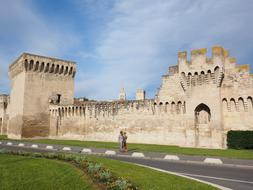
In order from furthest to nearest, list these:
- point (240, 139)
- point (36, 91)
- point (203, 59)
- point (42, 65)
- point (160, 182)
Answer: point (42, 65) → point (36, 91) → point (203, 59) → point (240, 139) → point (160, 182)

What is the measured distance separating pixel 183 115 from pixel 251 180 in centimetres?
1655

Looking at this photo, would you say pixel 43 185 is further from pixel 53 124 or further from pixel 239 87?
pixel 53 124

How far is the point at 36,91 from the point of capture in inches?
1593

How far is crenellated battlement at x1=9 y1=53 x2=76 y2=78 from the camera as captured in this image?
39.9 meters

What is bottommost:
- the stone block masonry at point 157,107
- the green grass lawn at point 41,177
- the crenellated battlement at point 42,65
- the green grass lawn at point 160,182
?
the green grass lawn at point 160,182

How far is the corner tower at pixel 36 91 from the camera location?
39469 mm

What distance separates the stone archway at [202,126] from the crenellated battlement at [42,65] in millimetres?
23835

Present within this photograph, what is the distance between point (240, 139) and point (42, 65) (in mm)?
28778

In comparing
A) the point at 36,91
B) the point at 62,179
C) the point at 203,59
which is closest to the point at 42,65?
the point at 36,91

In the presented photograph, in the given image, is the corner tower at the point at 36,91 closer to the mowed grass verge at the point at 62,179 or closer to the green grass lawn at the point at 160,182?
the mowed grass verge at the point at 62,179

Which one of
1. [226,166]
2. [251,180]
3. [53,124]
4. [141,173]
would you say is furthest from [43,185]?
[53,124]

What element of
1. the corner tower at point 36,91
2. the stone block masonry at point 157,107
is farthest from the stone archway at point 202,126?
the corner tower at point 36,91

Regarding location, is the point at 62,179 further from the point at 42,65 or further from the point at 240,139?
the point at 42,65

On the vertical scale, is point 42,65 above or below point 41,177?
above
